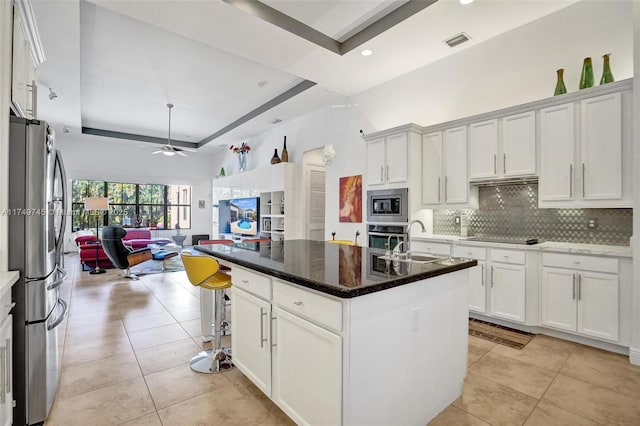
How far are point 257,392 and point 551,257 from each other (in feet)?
9.44

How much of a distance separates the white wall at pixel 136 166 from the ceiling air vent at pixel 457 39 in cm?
891

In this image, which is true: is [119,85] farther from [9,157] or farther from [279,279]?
[279,279]

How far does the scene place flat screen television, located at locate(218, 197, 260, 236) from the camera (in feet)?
24.8

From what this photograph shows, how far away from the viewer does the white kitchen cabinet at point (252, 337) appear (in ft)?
6.06

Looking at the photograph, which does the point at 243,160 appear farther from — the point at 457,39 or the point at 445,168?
the point at 457,39

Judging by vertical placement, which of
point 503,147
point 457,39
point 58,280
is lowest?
point 58,280

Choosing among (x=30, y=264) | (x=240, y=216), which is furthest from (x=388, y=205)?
(x=240, y=216)

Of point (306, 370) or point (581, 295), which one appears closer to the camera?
point (306, 370)

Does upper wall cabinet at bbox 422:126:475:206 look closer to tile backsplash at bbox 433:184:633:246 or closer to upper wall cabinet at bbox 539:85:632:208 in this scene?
tile backsplash at bbox 433:184:633:246

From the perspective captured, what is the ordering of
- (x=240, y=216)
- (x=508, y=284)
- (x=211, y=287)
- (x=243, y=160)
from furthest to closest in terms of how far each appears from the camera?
(x=243, y=160) → (x=240, y=216) → (x=508, y=284) → (x=211, y=287)

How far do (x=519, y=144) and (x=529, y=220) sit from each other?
891 mm

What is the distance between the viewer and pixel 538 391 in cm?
214

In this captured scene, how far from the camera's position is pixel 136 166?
9.82 m

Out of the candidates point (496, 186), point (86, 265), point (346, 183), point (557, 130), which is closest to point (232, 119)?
point (346, 183)
